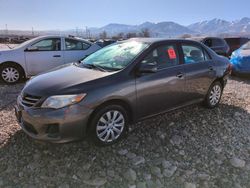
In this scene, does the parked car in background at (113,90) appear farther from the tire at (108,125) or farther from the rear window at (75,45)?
the rear window at (75,45)

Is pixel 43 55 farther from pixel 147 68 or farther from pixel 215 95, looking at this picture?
pixel 215 95

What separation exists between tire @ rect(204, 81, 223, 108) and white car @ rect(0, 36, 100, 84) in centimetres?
384

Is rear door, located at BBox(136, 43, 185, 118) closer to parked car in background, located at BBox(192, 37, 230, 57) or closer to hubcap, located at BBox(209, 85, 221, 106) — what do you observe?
hubcap, located at BBox(209, 85, 221, 106)

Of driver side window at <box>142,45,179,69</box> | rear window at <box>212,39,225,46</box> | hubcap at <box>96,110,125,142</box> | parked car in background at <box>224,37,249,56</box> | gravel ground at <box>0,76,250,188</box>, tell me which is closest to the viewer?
gravel ground at <box>0,76,250,188</box>

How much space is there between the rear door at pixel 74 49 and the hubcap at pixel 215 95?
4287 mm

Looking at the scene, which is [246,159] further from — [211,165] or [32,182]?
[32,182]

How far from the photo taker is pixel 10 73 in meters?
7.05

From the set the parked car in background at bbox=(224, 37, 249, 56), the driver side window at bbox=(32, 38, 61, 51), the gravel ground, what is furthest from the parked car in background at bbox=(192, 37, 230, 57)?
the gravel ground

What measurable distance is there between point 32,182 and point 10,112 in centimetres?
226

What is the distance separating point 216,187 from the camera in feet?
9.61

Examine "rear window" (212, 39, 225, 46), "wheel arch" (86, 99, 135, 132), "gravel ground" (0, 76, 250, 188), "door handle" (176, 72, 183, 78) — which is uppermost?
"rear window" (212, 39, 225, 46)

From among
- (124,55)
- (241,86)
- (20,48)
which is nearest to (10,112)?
(124,55)

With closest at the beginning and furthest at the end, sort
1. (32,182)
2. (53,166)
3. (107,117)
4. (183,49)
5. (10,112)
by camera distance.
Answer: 1. (32,182)
2. (53,166)
3. (107,117)
4. (183,49)
5. (10,112)

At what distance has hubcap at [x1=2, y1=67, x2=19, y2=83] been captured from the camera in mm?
7031
